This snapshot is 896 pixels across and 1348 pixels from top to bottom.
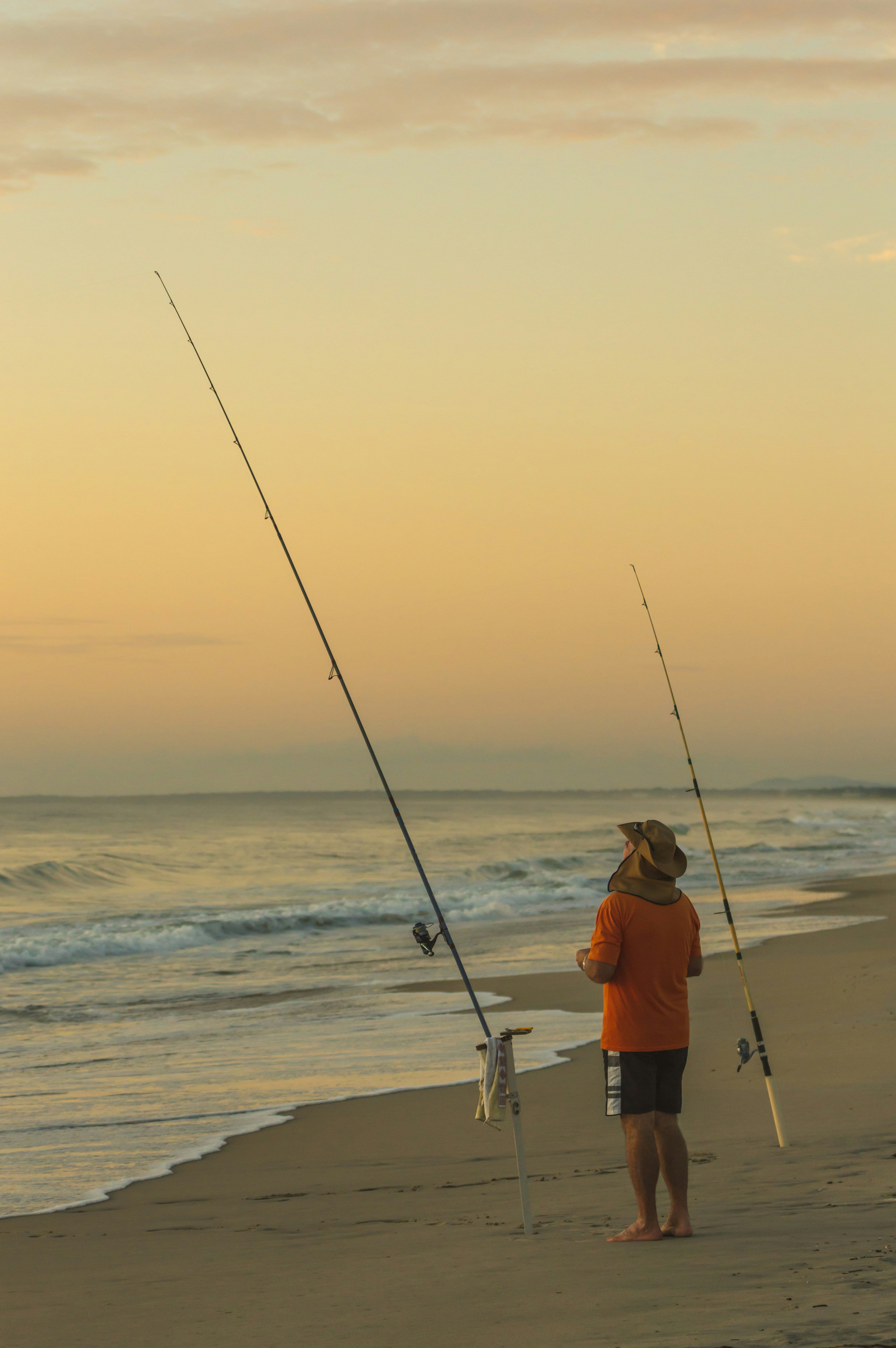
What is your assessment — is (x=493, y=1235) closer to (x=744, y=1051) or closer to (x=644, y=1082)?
(x=644, y=1082)

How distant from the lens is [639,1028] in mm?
4148

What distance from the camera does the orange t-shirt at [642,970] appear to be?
4141mm

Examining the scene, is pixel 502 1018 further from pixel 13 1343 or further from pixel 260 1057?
pixel 13 1343

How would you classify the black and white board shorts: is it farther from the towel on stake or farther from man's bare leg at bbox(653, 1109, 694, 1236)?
the towel on stake

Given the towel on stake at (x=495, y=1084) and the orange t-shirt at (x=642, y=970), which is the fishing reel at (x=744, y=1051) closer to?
the orange t-shirt at (x=642, y=970)

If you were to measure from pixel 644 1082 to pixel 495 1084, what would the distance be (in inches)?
20.3

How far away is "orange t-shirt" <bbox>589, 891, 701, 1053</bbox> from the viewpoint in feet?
13.6

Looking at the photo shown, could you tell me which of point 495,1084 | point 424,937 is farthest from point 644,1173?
point 424,937

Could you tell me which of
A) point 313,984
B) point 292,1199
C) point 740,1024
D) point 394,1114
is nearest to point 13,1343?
point 292,1199

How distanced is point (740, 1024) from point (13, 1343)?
21.3 ft

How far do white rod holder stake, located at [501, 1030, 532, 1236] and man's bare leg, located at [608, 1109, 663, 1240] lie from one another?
0.30 m

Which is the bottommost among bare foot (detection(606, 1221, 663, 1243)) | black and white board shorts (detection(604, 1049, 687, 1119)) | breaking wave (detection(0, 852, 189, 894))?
bare foot (detection(606, 1221, 663, 1243))

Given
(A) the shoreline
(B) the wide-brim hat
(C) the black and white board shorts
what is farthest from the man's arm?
(A) the shoreline

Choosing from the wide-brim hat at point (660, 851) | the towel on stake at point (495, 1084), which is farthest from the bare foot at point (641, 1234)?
the wide-brim hat at point (660, 851)
